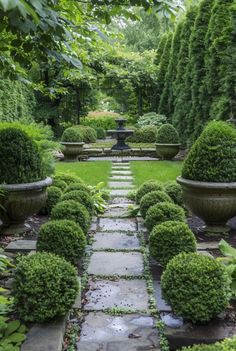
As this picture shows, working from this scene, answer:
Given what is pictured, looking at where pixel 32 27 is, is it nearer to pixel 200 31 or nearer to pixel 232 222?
pixel 232 222

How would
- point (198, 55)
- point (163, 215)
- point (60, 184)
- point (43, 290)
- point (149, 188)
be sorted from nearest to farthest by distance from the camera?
point (43, 290) < point (163, 215) < point (149, 188) < point (60, 184) < point (198, 55)

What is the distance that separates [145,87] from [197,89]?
6828mm

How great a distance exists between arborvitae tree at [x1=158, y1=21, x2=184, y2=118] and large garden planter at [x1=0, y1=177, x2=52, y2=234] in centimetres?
1161

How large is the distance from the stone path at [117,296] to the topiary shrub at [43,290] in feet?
Result: 0.78

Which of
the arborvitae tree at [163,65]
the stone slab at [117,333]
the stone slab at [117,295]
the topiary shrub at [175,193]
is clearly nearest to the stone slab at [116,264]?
the stone slab at [117,295]

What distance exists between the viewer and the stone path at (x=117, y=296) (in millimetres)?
2561

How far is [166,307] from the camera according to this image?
9.79 ft

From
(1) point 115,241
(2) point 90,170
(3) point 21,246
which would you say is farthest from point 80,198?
(2) point 90,170

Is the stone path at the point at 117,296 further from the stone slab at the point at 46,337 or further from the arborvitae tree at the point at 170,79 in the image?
the arborvitae tree at the point at 170,79

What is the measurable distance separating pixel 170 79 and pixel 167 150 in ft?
15.6

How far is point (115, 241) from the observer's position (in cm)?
461

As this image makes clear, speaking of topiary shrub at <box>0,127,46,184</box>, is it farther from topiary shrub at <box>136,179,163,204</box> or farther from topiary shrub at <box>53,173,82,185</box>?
topiary shrub at <box>53,173,82,185</box>

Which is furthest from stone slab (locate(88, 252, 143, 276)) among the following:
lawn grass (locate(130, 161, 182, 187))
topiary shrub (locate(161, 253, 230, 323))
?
lawn grass (locate(130, 161, 182, 187))

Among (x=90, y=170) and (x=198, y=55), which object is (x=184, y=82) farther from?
(x=90, y=170)
